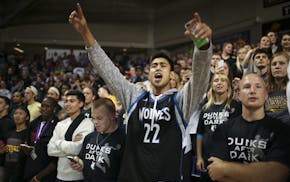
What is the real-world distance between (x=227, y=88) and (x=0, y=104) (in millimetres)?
3260

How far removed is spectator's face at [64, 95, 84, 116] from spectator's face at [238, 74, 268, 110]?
6.59 ft

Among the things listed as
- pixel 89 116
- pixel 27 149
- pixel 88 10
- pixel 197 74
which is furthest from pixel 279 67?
pixel 88 10

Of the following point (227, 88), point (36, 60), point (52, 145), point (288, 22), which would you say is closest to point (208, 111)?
point (227, 88)

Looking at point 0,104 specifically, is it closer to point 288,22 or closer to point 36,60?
point 288,22

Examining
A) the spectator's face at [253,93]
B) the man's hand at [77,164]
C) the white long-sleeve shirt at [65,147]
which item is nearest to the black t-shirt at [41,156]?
the white long-sleeve shirt at [65,147]

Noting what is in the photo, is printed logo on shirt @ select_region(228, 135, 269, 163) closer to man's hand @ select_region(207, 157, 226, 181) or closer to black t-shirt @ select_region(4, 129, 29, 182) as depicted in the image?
man's hand @ select_region(207, 157, 226, 181)

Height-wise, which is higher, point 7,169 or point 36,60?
point 36,60

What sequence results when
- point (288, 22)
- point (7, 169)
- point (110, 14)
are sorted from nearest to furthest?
point (7, 169)
point (288, 22)
point (110, 14)

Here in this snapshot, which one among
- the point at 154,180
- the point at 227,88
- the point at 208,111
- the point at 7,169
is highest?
the point at 227,88

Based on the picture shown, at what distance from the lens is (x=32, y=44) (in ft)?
53.3

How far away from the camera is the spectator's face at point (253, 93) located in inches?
83.6

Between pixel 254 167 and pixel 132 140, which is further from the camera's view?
pixel 132 140

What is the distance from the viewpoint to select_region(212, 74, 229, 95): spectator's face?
3.46 m

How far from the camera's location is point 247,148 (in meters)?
2.05
